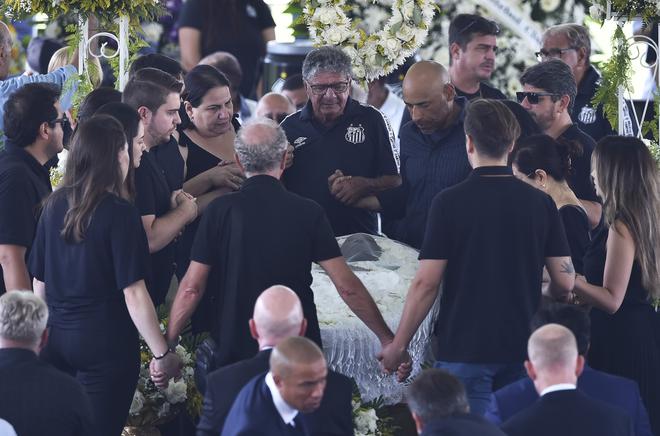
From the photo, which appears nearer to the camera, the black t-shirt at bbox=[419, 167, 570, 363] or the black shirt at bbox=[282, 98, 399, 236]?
the black t-shirt at bbox=[419, 167, 570, 363]

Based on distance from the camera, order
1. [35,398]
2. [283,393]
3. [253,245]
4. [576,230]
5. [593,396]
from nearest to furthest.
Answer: [283,393], [35,398], [593,396], [253,245], [576,230]

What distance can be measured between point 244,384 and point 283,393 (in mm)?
371

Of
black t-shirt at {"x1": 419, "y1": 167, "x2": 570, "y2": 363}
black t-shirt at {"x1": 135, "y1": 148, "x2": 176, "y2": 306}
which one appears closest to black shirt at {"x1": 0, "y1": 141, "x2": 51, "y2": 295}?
black t-shirt at {"x1": 135, "y1": 148, "x2": 176, "y2": 306}

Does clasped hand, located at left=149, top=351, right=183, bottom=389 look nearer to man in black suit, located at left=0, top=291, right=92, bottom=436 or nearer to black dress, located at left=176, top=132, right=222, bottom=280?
man in black suit, located at left=0, top=291, right=92, bottom=436

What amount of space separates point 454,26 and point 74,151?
332cm

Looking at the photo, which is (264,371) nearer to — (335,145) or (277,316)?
(277,316)

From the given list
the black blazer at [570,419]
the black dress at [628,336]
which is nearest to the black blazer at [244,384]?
the black blazer at [570,419]

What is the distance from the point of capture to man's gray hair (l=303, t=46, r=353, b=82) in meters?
6.10

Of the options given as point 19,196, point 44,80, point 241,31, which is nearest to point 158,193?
point 19,196

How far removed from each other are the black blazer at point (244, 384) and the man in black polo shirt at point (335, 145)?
2.09 metres

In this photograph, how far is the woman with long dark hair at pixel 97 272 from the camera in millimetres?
4734

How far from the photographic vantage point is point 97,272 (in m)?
4.75

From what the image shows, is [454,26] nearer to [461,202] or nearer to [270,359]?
[461,202]

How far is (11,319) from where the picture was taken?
4043mm
